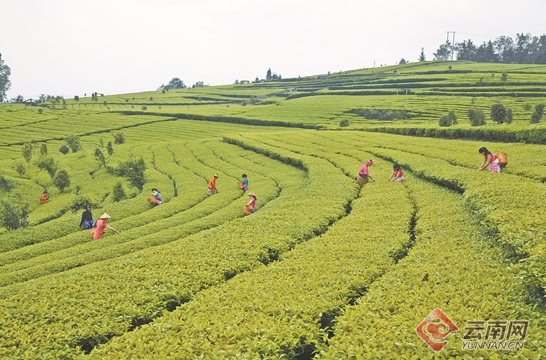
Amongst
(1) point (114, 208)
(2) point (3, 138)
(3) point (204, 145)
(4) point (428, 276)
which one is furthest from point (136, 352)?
(2) point (3, 138)

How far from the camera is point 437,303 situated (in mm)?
8352

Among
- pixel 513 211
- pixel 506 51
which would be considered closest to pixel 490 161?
pixel 513 211

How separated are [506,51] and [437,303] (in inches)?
7539

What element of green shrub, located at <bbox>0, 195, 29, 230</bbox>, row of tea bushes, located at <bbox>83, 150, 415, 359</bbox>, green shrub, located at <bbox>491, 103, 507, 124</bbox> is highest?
green shrub, located at <bbox>491, 103, 507, 124</bbox>

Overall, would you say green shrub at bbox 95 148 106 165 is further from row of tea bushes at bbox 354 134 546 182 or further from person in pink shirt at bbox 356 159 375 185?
person in pink shirt at bbox 356 159 375 185

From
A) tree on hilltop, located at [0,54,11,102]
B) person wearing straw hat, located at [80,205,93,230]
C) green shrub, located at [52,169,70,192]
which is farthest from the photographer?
tree on hilltop, located at [0,54,11,102]

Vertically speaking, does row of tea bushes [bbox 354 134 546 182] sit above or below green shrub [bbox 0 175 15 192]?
above

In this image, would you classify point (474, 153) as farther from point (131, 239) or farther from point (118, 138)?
point (118, 138)

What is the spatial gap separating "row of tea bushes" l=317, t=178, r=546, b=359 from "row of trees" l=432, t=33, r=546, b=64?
574ft

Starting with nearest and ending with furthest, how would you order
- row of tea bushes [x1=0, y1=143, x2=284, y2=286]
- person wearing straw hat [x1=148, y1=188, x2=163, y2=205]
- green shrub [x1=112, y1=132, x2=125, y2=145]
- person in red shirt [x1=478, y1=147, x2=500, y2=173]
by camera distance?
row of tea bushes [x1=0, y1=143, x2=284, y2=286] < person in red shirt [x1=478, y1=147, x2=500, y2=173] < person wearing straw hat [x1=148, y1=188, x2=163, y2=205] < green shrub [x1=112, y1=132, x2=125, y2=145]

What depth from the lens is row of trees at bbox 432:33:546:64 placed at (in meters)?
156

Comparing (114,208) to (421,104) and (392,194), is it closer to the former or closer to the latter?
(392,194)

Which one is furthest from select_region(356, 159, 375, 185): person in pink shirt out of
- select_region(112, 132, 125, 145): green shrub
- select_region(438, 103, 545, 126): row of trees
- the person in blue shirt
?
select_region(112, 132, 125, 145): green shrub

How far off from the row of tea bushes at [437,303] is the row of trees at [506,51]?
574 ft
